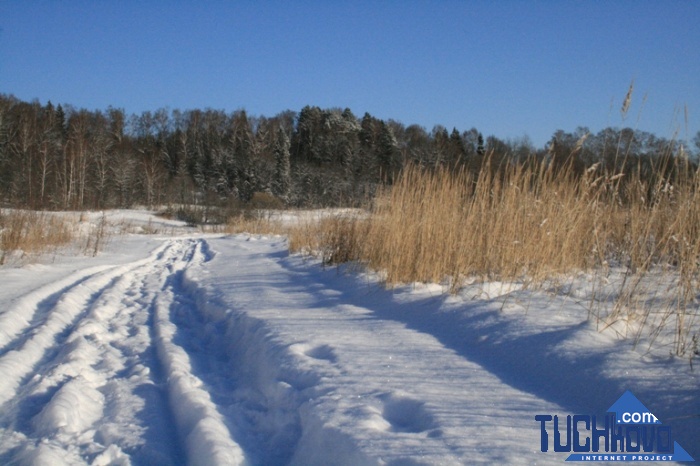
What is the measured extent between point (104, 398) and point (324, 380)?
116 cm

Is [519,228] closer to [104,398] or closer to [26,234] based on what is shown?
[104,398]

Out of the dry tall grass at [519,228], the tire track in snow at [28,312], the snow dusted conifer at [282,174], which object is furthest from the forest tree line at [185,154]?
the dry tall grass at [519,228]

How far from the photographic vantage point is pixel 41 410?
227cm

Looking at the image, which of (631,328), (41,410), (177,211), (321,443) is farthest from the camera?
(177,211)

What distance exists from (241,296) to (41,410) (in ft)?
8.37

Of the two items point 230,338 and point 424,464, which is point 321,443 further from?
point 230,338

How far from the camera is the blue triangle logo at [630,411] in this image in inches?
75.8

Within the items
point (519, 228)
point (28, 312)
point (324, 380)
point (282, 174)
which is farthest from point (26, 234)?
point (282, 174)

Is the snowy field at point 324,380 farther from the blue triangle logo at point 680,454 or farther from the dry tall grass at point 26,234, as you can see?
the dry tall grass at point 26,234

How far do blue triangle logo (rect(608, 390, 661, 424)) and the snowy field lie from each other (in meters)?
0.04

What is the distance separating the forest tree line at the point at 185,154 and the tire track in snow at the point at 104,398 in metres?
7.70

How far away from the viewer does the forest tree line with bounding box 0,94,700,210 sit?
87.8 feet

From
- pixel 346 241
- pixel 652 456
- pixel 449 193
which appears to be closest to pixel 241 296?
pixel 346 241

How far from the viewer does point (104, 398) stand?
2.48 metres
